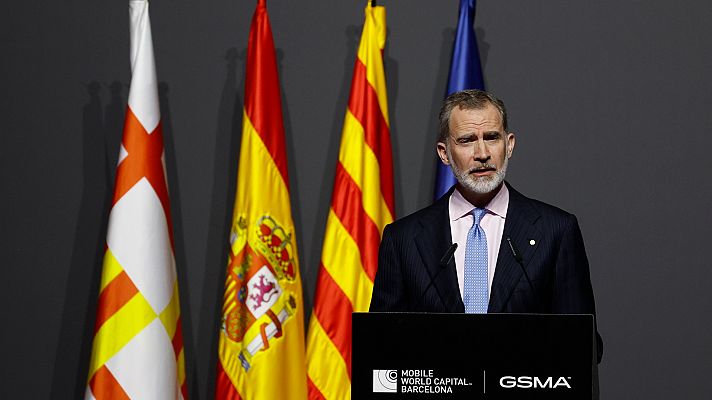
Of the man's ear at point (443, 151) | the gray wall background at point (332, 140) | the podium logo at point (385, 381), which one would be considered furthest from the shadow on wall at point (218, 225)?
the podium logo at point (385, 381)

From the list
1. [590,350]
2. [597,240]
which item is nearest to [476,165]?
[590,350]

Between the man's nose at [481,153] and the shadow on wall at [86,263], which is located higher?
the shadow on wall at [86,263]

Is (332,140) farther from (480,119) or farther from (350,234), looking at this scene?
(480,119)

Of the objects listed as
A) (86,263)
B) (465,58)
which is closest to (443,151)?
(465,58)

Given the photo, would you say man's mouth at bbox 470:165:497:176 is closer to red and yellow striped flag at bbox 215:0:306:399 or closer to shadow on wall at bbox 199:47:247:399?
red and yellow striped flag at bbox 215:0:306:399

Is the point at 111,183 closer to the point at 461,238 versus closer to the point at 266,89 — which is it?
the point at 266,89

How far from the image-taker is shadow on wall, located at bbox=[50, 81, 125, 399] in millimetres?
4539

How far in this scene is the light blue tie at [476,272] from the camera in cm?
254

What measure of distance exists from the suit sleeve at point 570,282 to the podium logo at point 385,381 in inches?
25.5

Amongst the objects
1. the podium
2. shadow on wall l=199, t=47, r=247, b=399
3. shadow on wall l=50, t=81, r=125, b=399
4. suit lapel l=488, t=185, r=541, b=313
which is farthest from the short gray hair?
shadow on wall l=50, t=81, r=125, b=399

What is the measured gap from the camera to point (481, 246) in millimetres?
2605

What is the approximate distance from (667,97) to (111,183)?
2512mm

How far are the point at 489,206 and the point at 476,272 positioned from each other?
0.22m

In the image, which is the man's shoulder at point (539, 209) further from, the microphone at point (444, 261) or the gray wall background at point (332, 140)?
the gray wall background at point (332, 140)
